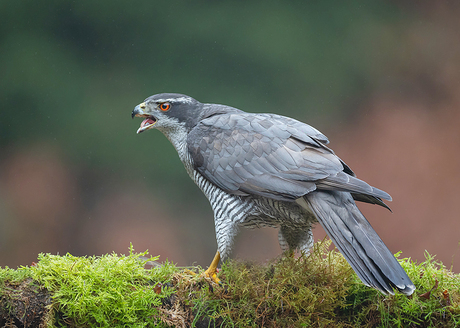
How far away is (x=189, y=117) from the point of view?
2.31m

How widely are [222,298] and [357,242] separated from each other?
648 mm

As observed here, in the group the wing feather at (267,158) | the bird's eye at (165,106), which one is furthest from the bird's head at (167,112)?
the wing feather at (267,158)

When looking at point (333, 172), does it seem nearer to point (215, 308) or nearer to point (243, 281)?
point (243, 281)

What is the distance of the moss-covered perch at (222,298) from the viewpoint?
1.79 meters

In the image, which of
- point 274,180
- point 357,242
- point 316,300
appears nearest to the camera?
point 357,242

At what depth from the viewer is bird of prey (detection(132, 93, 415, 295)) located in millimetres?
1696

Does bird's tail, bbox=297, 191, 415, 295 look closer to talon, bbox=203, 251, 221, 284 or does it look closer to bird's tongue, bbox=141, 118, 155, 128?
talon, bbox=203, 251, 221, 284

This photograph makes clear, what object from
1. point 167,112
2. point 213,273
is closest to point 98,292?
point 213,273

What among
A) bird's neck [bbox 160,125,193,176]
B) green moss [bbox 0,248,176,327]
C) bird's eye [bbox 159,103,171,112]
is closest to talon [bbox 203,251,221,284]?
green moss [bbox 0,248,176,327]

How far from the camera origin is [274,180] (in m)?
1.90

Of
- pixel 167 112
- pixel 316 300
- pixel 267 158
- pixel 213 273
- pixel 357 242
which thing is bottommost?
pixel 316 300

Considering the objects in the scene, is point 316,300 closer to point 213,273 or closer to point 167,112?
point 213,273

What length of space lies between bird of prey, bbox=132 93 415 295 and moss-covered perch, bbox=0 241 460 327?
0.63 feet

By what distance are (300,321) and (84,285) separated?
96cm
